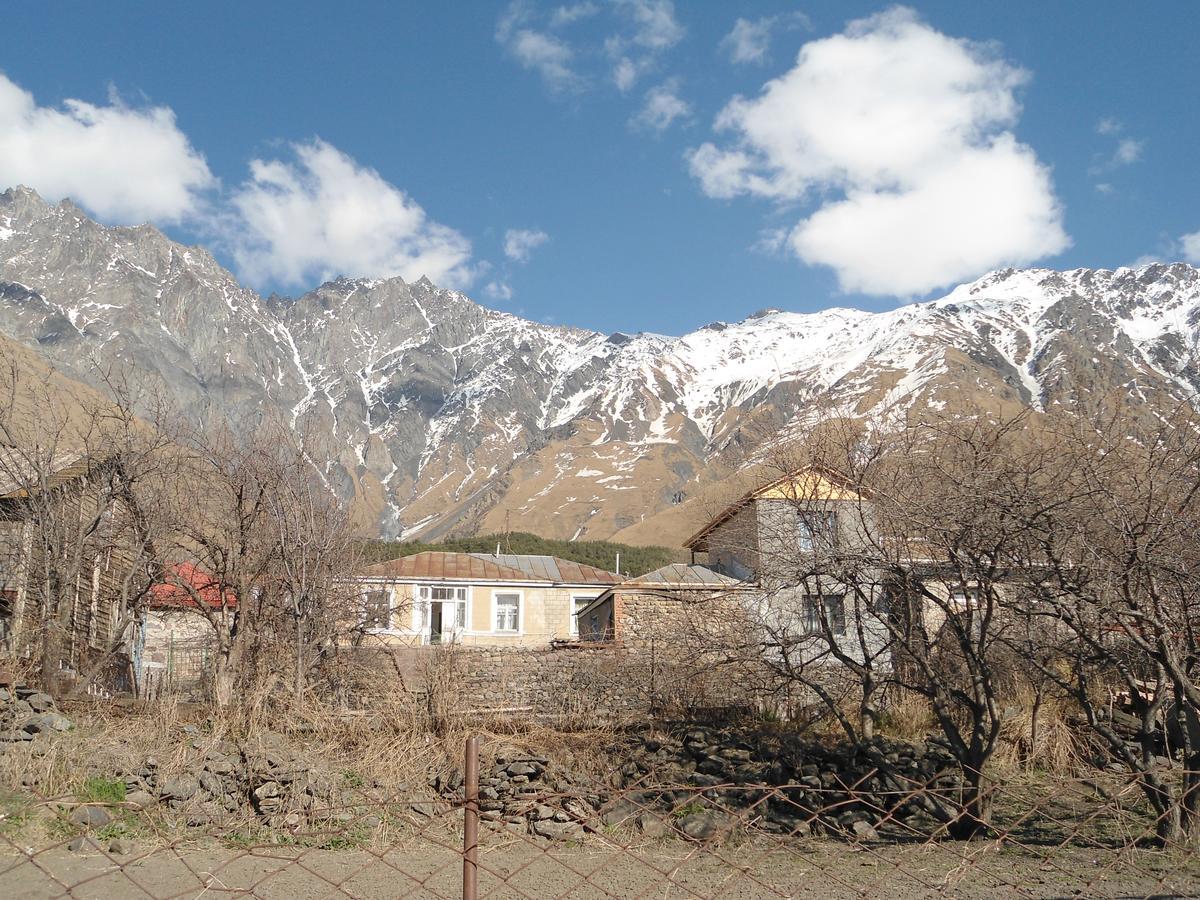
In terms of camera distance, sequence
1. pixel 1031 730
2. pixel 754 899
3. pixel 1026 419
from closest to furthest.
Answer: pixel 754 899
pixel 1026 419
pixel 1031 730

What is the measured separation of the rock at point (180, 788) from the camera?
12984mm

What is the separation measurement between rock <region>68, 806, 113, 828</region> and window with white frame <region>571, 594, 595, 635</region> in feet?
64.9

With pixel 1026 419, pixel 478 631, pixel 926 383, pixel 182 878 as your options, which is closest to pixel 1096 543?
pixel 1026 419

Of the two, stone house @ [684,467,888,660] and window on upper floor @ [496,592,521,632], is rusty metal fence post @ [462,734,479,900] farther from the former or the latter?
window on upper floor @ [496,592,521,632]

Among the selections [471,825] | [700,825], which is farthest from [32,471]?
[471,825]

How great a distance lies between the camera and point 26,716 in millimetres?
13531

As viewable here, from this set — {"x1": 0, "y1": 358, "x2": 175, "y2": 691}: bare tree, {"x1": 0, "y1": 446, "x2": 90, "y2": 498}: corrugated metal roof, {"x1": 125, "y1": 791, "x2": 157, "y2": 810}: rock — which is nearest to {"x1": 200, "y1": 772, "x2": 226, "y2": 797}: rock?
{"x1": 125, "y1": 791, "x2": 157, "y2": 810}: rock

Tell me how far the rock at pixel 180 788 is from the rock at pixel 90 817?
963mm

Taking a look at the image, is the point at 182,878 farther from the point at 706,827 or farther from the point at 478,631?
the point at 478,631

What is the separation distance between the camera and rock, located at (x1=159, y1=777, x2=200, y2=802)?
1298cm

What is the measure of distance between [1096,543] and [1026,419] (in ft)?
10.9

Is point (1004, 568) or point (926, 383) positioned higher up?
point (926, 383)

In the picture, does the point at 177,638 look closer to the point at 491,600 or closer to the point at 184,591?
the point at 491,600

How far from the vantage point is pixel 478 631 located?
1209 inches
